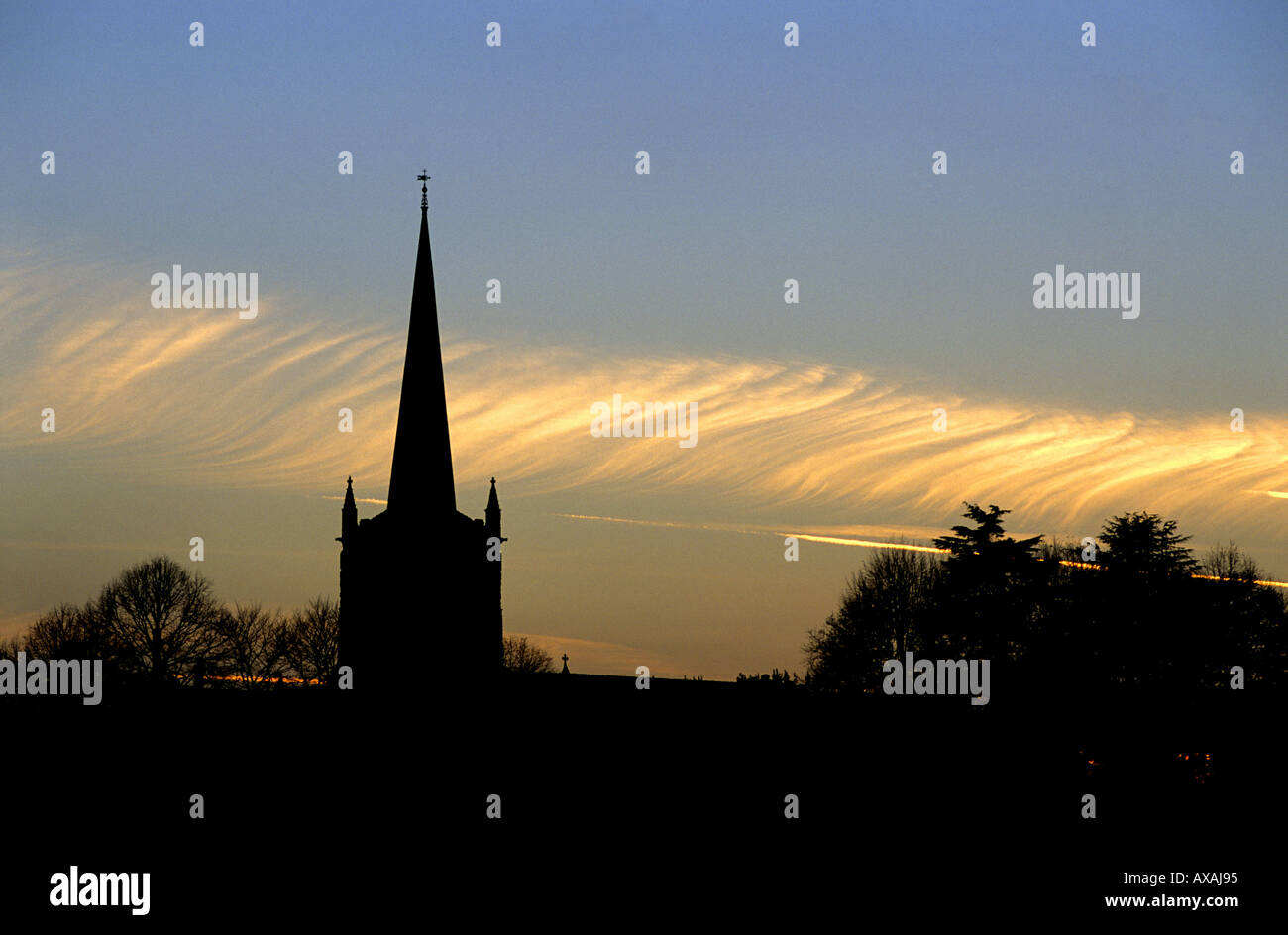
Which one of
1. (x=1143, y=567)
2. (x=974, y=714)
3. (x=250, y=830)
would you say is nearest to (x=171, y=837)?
(x=250, y=830)

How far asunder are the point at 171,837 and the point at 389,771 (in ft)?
40.4

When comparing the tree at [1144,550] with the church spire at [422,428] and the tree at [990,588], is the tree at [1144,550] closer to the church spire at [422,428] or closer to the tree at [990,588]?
the tree at [990,588]

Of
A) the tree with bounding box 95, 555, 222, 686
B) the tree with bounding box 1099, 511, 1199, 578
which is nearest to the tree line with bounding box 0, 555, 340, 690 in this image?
the tree with bounding box 95, 555, 222, 686

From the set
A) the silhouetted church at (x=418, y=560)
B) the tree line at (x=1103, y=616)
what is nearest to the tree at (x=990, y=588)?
the tree line at (x=1103, y=616)

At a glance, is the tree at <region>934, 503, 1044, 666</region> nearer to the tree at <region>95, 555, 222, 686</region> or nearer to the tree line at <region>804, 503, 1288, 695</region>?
the tree line at <region>804, 503, 1288, 695</region>

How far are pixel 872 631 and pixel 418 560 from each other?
2200 cm

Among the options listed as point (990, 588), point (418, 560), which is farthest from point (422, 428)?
point (990, 588)

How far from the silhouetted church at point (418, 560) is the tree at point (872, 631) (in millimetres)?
16878

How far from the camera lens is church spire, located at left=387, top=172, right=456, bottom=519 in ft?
262

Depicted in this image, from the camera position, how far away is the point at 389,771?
6644cm

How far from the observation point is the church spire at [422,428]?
7981 centimetres

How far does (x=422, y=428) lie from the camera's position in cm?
7994

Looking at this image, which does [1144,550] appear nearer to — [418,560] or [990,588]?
[990,588]

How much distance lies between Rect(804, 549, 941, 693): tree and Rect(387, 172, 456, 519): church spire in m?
19.8
